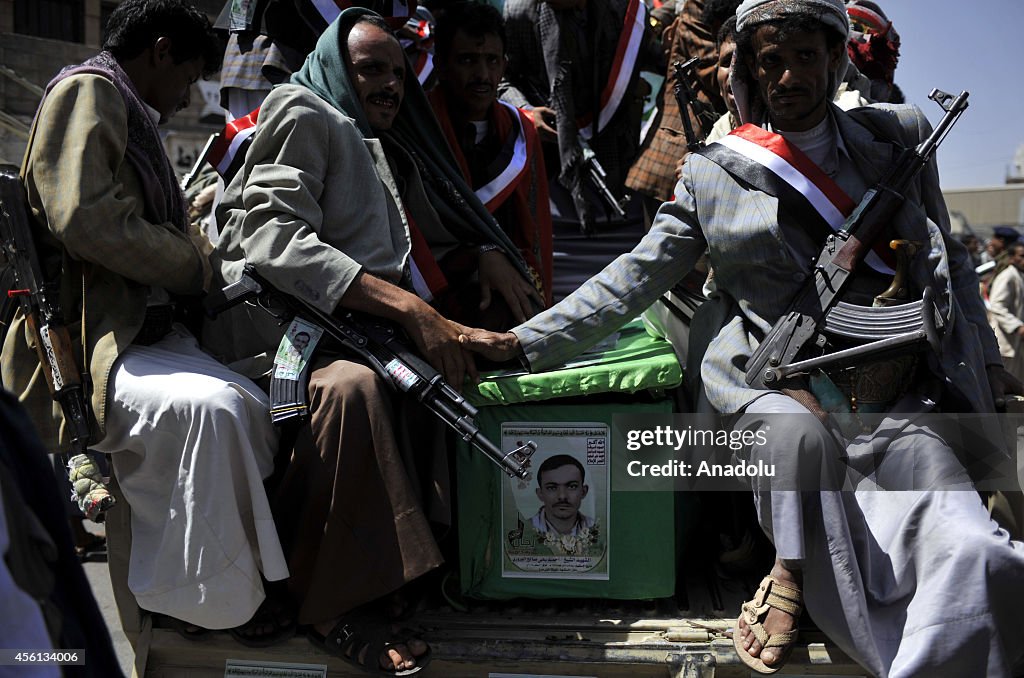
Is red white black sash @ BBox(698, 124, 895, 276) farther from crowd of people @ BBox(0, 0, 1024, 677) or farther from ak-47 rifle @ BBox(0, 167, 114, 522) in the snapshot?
ak-47 rifle @ BBox(0, 167, 114, 522)

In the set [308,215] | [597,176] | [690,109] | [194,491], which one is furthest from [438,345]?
[597,176]

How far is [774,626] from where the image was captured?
2.60 m

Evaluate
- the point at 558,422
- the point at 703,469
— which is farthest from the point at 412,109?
the point at 703,469

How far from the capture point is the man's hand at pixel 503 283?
11.5ft

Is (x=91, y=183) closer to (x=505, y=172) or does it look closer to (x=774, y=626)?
(x=505, y=172)

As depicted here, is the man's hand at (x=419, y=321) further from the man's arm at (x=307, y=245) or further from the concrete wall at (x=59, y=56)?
the concrete wall at (x=59, y=56)

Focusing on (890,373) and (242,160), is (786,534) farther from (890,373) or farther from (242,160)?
(242,160)

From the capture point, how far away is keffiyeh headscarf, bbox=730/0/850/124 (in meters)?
2.83

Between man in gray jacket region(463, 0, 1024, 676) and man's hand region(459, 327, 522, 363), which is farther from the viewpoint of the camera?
man's hand region(459, 327, 522, 363)

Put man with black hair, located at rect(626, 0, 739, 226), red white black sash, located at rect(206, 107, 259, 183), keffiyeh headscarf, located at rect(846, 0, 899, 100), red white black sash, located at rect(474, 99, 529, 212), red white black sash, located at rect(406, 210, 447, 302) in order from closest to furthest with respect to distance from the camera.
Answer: red white black sash, located at rect(406, 210, 447, 302) → red white black sash, located at rect(206, 107, 259, 183) → red white black sash, located at rect(474, 99, 529, 212) → man with black hair, located at rect(626, 0, 739, 226) → keffiyeh headscarf, located at rect(846, 0, 899, 100)

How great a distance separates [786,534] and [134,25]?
2.60 metres

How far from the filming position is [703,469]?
3.09 m

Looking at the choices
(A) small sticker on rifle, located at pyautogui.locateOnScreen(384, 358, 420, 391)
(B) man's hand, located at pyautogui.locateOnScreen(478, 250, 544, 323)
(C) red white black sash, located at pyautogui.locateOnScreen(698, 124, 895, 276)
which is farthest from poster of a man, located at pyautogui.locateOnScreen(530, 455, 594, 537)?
(C) red white black sash, located at pyautogui.locateOnScreen(698, 124, 895, 276)

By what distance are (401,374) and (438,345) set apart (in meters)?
0.16
